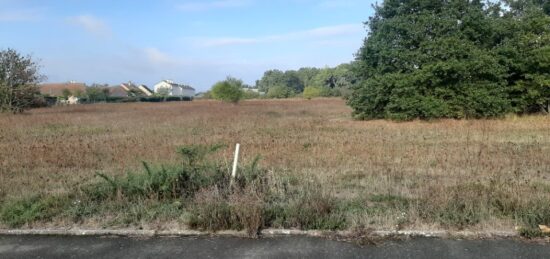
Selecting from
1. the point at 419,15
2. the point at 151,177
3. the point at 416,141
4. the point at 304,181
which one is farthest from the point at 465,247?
the point at 419,15

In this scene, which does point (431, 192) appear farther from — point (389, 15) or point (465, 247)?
point (389, 15)

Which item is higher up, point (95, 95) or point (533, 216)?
point (95, 95)

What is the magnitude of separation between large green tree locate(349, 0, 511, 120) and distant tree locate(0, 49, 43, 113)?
28.4 meters

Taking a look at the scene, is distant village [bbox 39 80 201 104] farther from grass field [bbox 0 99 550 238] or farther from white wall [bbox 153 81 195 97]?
grass field [bbox 0 99 550 238]

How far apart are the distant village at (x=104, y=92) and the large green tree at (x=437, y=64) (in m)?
48.3

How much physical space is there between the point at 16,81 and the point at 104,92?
53.5 m

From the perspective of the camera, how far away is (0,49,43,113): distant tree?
1346 inches

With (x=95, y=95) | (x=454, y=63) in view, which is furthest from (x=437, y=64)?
(x=95, y=95)

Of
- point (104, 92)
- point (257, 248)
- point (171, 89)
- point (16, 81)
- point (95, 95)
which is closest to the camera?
point (257, 248)

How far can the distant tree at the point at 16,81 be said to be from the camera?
34188 mm

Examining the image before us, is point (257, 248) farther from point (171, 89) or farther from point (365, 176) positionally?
point (171, 89)

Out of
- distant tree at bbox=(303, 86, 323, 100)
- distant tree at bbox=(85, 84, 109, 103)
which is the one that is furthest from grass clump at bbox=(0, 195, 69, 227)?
distant tree at bbox=(85, 84, 109, 103)

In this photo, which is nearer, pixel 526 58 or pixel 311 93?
pixel 526 58

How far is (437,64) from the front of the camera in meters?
19.4
